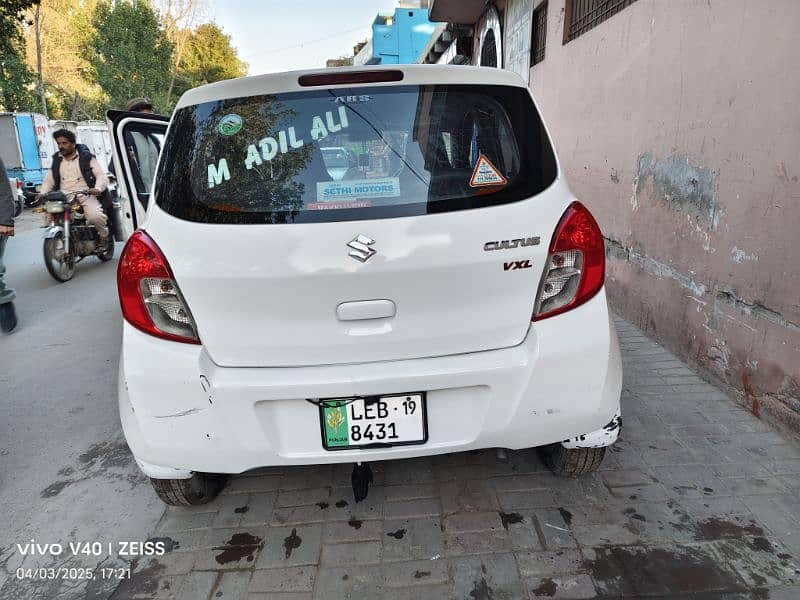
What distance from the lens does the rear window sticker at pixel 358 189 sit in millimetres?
1910

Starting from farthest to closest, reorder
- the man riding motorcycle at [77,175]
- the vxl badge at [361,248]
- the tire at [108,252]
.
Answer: the tire at [108,252] → the man riding motorcycle at [77,175] → the vxl badge at [361,248]

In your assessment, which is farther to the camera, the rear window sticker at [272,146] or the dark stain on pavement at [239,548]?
the dark stain on pavement at [239,548]

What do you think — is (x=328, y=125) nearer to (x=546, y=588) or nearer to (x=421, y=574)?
(x=421, y=574)

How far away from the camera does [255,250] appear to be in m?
1.83

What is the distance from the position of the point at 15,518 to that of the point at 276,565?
1.32 meters

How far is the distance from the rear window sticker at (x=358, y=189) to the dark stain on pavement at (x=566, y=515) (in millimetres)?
1463

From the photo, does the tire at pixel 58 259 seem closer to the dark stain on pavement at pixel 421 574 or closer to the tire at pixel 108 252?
the tire at pixel 108 252

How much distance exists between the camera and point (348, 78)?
2.05 m

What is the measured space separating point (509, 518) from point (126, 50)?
32003mm

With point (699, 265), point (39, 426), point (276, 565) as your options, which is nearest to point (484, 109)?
point (276, 565)

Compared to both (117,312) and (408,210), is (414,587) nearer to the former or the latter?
(408,210)

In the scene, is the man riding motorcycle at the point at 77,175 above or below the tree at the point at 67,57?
below

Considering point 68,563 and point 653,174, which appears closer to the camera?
point 68,563

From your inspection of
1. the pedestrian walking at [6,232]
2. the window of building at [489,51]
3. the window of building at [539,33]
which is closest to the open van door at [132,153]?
the pedestrian walking at [6,232]
